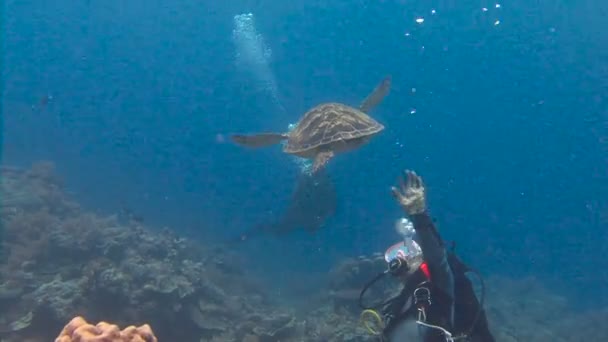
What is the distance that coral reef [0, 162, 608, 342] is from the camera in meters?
8.86

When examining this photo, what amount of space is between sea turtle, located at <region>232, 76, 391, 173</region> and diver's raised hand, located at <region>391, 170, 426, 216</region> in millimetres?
2736

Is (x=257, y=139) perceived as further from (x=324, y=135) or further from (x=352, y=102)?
(x=352, y=102)

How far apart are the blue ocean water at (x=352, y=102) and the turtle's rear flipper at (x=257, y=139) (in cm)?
1314

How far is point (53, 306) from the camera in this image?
27.6ft

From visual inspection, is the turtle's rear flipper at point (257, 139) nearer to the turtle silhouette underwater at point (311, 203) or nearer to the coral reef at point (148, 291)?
the coral reef at point (148, 291)

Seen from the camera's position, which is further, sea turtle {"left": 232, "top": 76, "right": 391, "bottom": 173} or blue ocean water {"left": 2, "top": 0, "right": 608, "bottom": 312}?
blue ocean water {"left": 2, "top": 0, "right": 608, "bottom": 312}

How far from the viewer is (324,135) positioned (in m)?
7.09

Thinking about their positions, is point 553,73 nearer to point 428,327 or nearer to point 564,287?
point 564,287

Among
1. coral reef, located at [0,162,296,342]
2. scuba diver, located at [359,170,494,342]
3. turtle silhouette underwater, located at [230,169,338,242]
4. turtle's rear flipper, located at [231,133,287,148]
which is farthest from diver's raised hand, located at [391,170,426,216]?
turtle silhouette underwater, located at [230,169,338,242]

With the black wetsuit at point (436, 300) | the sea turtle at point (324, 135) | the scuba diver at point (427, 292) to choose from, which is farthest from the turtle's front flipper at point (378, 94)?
the black wetsuit at point (436, 300)

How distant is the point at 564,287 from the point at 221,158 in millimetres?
36677

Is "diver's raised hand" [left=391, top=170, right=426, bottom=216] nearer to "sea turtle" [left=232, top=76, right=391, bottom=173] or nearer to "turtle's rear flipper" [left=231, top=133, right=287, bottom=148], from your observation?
"sea turtle" [left=232, top=76, right=391, bottom=173]

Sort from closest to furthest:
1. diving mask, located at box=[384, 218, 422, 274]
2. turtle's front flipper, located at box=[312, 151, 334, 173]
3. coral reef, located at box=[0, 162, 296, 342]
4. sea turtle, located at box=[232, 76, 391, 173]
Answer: diving mask, located at box=[384, 218, 422, 274], turtle's front flipper, located at box=[312, 151, 334, 173], sea turtle, located at box=[232, 76, 391, 173], coral reef, located at box=[0, 162, 296, 342]

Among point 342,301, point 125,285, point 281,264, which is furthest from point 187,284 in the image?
point 281,264
